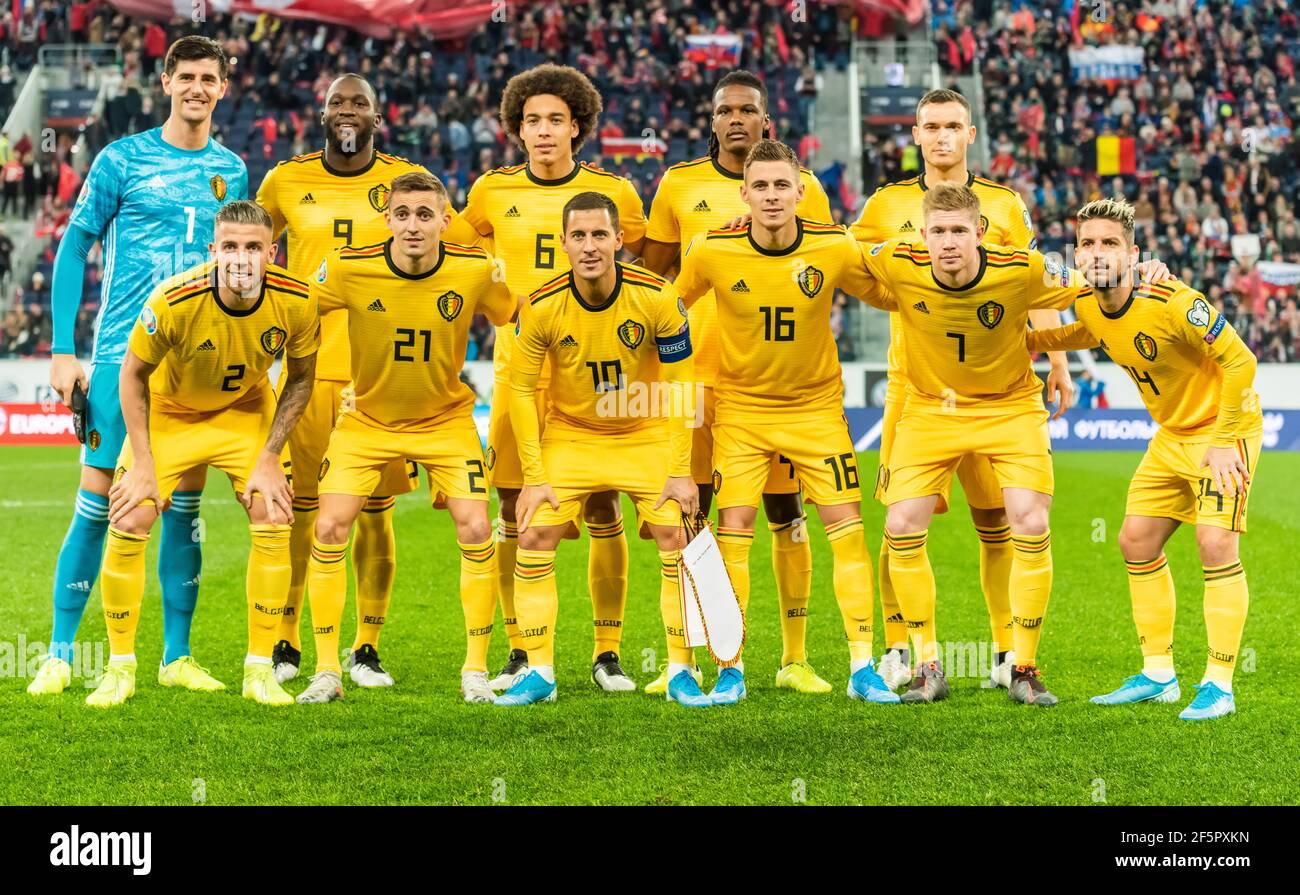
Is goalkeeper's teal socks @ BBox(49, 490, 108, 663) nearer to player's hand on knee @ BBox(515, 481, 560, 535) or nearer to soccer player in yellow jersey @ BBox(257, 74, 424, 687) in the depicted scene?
soccer player in yellow jersey @ BBox(257, 74, 424, 687)

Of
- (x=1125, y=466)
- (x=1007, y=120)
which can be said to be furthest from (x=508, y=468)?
(x=1007, y=120)

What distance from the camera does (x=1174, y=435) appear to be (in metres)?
5.91

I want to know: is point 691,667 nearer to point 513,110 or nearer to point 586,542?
point 513,110

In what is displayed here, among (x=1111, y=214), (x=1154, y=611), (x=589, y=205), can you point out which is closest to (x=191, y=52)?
(x=589, y=205)

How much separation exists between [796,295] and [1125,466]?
1242 centimetres

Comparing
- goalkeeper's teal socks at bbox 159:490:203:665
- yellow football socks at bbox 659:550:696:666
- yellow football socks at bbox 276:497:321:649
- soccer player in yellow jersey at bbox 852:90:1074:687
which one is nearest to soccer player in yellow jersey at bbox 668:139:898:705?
yellow football socks at bbox 659:550:696:666

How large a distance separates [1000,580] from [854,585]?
856 millimetres

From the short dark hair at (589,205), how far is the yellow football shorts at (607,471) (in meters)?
0.89

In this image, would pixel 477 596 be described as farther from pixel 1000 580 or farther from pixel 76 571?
pixel 1000 580

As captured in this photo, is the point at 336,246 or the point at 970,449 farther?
the point at 336,246

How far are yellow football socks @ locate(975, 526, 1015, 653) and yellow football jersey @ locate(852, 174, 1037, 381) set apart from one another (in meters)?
0.83

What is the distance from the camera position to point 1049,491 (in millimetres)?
5906

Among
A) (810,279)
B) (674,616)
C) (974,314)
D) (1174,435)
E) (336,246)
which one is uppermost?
(336,246)

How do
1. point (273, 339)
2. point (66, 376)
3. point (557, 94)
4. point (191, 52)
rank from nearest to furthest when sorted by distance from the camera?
1. point (273, 339)
2. point (66, 376)
3. point (191, 52)
4. point (557, 94)
